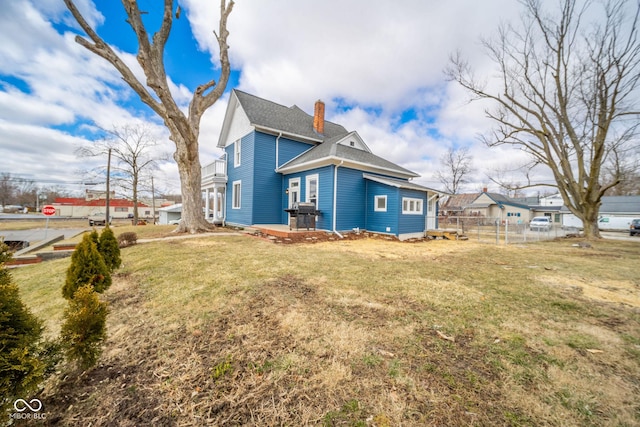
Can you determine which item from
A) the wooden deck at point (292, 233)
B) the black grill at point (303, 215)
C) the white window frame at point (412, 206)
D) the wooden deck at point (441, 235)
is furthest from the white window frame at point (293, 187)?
the wooden deck at point (441, 235)

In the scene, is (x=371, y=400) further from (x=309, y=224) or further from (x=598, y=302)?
(x=309, y=224)

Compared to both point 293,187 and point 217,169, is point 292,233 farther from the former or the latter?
point 217,169

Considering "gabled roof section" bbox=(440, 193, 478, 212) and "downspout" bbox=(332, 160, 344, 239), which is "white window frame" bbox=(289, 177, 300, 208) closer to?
"downspout" bbox=(332, 160, 344, 239)

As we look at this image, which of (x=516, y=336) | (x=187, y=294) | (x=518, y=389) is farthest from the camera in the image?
(x=187, y=294)

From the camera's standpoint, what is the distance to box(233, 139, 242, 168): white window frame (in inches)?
569

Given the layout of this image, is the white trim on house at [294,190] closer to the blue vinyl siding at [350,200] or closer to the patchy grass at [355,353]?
the blue vinyl siding at [350,200]

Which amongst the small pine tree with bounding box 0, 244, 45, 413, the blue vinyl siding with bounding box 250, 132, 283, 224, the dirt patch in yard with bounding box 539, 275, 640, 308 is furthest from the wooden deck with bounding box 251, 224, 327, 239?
the small pine tree with bounding box 0, 244, 45, 413

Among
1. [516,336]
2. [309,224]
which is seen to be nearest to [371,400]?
[516,336]

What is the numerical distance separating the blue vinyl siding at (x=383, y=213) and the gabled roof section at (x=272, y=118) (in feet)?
17.0

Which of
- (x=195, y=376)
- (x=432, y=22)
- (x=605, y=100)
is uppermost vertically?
(x=432, y=22)

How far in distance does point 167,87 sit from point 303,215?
319 inches

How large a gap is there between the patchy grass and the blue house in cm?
677

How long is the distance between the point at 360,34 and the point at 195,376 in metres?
12.4

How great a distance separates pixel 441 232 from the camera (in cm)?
1312
